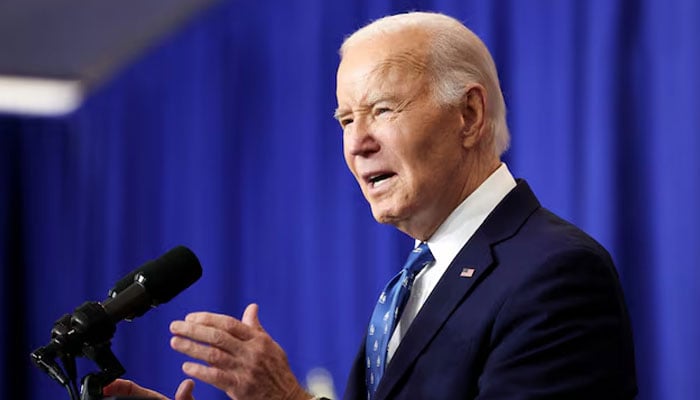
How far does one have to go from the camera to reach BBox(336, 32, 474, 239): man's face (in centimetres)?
211

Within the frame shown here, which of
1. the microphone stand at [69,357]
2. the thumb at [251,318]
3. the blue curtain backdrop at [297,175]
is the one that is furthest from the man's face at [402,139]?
the blue curtain backdrop at [297,175]

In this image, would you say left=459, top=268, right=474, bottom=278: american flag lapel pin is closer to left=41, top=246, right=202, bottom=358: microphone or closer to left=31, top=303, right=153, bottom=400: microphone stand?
left=41, top=246, right=202, bottom=358: microphone

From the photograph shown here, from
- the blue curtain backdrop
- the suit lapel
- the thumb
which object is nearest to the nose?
the suit lapel

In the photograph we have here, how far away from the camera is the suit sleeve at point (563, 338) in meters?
1.80

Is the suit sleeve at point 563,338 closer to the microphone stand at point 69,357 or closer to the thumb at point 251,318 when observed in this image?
the thumb at point 251,318

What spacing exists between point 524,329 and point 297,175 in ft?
11.2

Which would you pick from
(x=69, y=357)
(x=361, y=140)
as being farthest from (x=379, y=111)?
(x=69, y=357)

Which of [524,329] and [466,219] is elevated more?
[466,219]

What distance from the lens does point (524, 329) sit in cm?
183

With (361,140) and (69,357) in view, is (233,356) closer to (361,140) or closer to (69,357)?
(69,357)

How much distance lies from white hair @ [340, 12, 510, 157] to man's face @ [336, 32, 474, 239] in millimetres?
19

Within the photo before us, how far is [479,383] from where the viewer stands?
185 cm

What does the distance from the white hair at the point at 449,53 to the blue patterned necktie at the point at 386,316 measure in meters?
0.29

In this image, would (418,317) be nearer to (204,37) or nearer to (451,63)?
(451,63)
